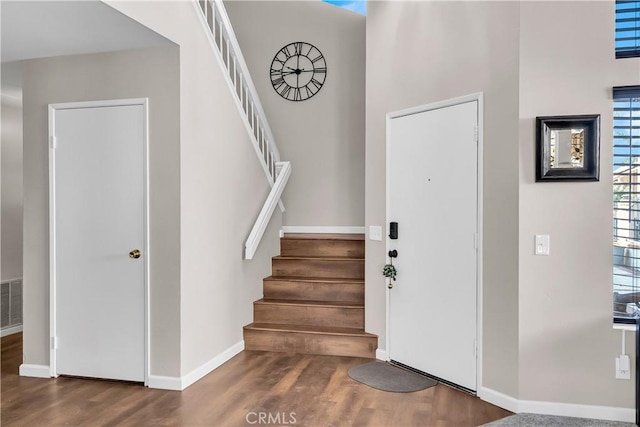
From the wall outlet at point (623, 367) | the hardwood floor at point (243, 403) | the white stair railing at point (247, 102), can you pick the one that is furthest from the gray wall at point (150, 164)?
the wall outlet at point (623, 367)

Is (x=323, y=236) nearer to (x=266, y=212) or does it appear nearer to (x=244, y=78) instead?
(x=266, y=212)

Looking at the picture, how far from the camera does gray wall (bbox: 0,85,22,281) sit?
4602 millimetres

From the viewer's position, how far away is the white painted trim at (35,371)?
3418mm

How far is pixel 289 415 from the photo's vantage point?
275 centimetres

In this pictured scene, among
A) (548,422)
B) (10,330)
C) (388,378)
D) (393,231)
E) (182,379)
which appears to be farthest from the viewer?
(10,330)

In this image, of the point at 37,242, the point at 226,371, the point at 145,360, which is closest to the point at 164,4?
the point at 37,242

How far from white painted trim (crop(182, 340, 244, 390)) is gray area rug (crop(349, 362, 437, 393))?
1.05 metres

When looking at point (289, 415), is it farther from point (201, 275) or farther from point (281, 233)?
point (281, 233)

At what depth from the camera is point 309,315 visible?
13.5ft

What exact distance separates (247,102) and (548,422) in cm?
350

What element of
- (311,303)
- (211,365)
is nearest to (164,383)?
(211,365)

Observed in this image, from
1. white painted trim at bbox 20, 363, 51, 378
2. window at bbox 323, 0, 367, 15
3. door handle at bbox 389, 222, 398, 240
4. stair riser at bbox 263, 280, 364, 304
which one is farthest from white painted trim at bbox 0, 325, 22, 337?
window at bbox 323, 0, 367, 15

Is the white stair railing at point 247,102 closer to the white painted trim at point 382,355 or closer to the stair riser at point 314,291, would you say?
the stair riser at point 314,291

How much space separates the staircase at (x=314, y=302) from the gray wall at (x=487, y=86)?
4.11 feet
